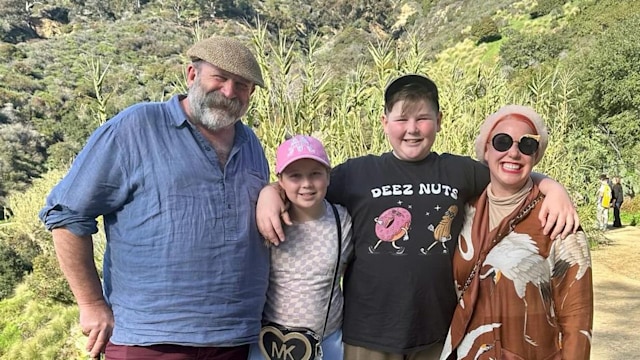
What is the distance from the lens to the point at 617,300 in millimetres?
7215

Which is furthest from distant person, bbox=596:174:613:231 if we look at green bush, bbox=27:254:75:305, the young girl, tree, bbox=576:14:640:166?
the young girl

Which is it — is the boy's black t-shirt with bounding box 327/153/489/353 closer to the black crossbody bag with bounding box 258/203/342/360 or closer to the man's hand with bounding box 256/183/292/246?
the black crossbody bag with bounding box 258/203/342/360

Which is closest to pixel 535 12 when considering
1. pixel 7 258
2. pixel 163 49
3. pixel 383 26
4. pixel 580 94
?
pixel 383 26

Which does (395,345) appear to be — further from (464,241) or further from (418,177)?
(418,177)

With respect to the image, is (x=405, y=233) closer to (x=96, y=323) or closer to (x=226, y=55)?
(x=226, y=55)

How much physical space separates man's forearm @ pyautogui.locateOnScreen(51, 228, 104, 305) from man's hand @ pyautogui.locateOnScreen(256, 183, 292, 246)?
0.60 m

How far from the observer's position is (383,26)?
191 ft

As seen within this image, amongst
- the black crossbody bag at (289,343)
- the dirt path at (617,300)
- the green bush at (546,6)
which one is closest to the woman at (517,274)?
the black crossbody bag at (289,343)

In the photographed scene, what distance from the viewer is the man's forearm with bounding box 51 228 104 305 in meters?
1.85

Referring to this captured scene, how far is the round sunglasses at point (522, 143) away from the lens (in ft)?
5.95

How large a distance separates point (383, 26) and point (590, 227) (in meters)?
51.0

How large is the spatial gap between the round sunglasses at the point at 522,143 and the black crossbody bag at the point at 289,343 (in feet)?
2.19

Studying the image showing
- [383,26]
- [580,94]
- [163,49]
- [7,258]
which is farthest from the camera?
[383,26]

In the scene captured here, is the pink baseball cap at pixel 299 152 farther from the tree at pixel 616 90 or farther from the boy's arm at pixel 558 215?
the tree at pixel 616 90
